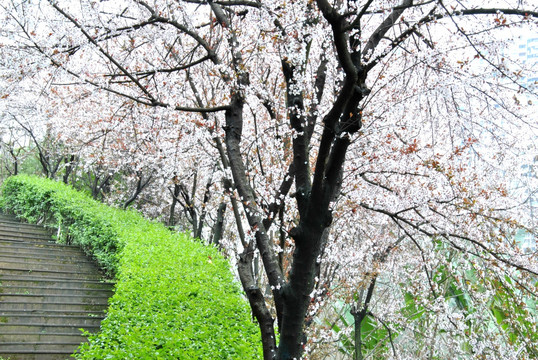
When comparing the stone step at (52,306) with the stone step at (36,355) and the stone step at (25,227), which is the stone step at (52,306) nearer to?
the stone step at (36,355)

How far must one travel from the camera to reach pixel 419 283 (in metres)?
11.2

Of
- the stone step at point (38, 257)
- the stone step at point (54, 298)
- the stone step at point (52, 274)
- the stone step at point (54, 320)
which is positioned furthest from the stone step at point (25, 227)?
the stone step at point (54, 320)

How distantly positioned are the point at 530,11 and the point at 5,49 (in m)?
4.76

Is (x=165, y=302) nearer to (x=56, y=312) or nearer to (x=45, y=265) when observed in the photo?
(x=56, y=312)

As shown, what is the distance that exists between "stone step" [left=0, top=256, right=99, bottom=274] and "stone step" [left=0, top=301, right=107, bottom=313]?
178cm

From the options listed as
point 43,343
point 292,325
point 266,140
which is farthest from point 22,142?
point 292,325

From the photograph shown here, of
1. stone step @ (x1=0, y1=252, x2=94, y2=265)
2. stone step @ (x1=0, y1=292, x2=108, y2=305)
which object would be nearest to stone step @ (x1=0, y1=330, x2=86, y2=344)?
stone step @ (x1=0, y1=292, x2=108, y2=305)

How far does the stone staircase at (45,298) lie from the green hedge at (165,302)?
74 centimetres

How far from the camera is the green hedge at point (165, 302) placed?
15.2ft

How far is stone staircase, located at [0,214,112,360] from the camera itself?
24.7 feet

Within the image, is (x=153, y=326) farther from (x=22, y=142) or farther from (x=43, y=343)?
(x=22, y=142)

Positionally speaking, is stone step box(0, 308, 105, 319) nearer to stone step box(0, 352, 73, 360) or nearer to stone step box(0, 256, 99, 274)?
stone step box(0, 352, 73, 360)

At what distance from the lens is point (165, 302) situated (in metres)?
5.91

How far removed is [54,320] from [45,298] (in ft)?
2.80
